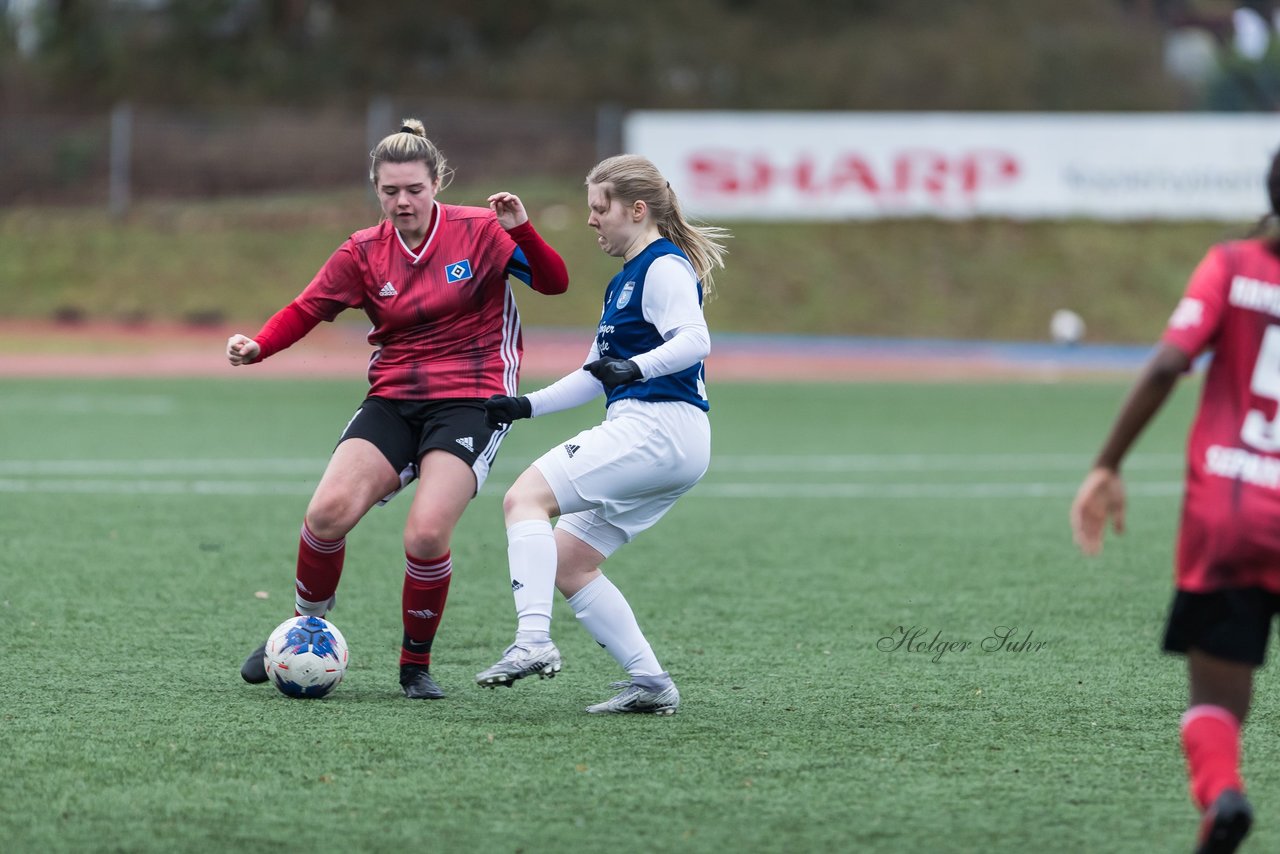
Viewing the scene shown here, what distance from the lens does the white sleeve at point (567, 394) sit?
5281 mm

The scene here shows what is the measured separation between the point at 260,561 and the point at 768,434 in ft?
22.5

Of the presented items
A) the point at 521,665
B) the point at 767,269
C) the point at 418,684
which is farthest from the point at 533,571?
the point at 767,269

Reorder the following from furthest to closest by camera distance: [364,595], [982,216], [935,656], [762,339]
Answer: [982,216] → [762,339] → [364,595] → [935,656]

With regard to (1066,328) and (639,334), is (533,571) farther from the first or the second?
Result: (1066,328)

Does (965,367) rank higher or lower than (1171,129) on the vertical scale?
lower

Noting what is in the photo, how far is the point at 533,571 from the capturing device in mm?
5113

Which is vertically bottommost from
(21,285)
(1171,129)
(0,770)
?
(0,770)

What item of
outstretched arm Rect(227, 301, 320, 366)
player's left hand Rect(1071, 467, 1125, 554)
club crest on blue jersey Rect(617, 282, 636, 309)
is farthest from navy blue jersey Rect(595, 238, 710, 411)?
player's left hand Rect(1071, 467, 1125, 554)

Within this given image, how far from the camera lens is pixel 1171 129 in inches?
1011

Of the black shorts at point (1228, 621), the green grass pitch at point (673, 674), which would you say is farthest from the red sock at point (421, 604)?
the black shorts at point (1228, 621)

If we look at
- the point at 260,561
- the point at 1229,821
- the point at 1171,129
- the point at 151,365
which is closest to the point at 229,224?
the point at 151,365

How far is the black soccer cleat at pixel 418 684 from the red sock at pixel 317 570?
409mm

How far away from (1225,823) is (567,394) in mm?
2516

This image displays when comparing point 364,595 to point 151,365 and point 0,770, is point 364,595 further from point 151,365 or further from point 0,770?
point 151,365
